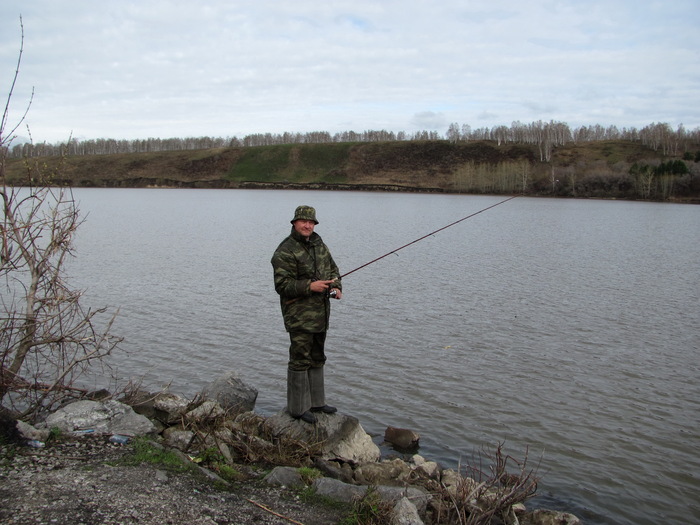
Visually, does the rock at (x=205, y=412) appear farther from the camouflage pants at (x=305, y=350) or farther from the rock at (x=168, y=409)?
the camouflage pants at (x=305, y=350)

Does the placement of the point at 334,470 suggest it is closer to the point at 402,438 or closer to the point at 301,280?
the point at 402,438

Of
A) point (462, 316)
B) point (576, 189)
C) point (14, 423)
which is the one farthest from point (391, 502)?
point (576, 189)

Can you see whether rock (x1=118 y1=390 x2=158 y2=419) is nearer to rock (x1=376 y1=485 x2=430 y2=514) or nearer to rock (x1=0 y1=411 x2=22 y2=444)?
rock (x1=0 y1=411 x2=22 y2=444)

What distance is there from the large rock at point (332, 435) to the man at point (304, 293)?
156mm

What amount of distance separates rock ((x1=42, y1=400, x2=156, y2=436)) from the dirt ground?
17.0 inches

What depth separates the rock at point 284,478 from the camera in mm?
6332

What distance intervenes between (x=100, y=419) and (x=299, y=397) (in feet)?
8.28

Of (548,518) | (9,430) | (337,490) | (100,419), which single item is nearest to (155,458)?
(100,419)

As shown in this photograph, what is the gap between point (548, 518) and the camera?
22.3ft

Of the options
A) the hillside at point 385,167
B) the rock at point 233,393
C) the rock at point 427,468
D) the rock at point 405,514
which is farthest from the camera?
the hillside at point 385,167

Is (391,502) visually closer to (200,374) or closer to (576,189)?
(200,374)

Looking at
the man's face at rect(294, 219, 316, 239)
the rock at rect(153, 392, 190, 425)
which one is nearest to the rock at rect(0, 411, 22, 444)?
the rock at rect(153, 392, 190, 425)

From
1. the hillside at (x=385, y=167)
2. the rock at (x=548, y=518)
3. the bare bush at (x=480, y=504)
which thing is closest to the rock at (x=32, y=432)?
the bare bush at (x=480, y=504)

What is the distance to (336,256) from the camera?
28.6 metres
